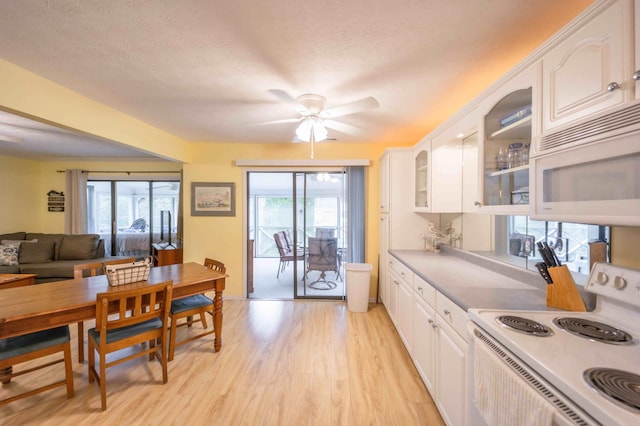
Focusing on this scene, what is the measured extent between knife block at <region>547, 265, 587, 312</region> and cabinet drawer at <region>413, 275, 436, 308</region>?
2.01 feet

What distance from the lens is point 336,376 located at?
2.11 m

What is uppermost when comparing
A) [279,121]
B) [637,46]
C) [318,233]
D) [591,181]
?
[279,121]

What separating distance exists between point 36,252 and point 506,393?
238 inches

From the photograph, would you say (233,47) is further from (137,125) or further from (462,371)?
(462,371)

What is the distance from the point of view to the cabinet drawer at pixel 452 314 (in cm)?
136

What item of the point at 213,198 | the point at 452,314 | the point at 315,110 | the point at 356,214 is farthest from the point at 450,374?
the point at 213,198

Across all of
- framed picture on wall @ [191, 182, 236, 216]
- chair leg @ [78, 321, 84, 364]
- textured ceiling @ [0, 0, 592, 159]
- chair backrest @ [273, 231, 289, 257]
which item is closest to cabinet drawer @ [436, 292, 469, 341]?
textured ceiling @ [0, 0, 592, 159]

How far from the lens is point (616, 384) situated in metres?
0.73

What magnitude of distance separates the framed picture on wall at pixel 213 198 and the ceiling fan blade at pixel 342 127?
68.9 inches

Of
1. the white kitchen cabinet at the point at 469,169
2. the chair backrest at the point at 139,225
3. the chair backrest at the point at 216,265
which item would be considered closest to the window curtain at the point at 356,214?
the white kitchen cabinet at the point at 469,169

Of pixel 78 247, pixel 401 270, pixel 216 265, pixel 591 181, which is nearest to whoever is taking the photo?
pixel 591 181

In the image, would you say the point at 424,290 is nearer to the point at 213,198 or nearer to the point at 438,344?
the point at 438,344

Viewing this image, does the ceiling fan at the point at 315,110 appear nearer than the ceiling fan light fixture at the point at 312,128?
Yes

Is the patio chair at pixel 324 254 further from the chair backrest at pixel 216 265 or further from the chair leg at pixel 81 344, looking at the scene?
the chair leg at pixel 81 344
